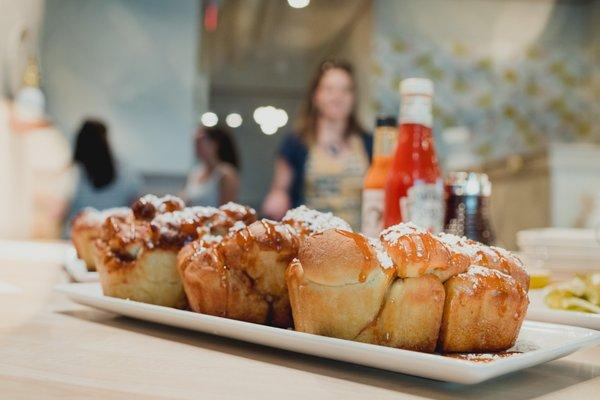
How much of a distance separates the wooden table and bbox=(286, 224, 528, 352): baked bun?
0.13 ft

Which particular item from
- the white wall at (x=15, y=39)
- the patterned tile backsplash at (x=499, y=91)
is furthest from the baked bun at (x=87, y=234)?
the patterned tile backsplash at (x=499, y=91)

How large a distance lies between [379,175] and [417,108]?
214mm

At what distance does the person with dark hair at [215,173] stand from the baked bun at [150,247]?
12.7 feet

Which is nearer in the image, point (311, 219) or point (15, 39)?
point (311, 219)

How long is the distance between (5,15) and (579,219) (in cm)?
366

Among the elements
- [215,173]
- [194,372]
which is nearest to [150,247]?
[194,372]

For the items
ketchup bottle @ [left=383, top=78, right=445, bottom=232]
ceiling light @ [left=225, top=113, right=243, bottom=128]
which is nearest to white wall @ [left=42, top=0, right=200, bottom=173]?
ketchup bottle @ [left=383, top=78, right=445, bottom=232]

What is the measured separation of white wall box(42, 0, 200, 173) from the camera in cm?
507

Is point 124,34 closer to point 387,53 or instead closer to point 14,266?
point 387,53

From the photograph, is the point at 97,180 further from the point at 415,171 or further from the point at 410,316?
the point at 410,316

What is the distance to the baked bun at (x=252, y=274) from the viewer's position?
2.34 feet

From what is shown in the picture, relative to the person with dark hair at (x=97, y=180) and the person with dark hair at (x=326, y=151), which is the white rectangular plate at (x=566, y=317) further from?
the person with dark hair at (x=97, y=180)

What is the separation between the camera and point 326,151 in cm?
395

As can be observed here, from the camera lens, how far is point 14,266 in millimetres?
1475
